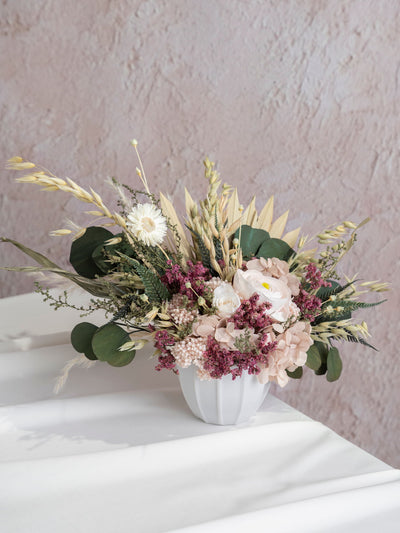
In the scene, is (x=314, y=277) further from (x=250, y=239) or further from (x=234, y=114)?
(x=234, y=114)

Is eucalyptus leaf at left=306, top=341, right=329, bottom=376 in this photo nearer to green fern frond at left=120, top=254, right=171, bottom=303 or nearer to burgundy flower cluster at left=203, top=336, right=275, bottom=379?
burgundy flower cluster at left=203, top=336, right=275, bottom=379

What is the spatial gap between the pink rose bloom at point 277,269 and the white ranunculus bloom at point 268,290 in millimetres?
19

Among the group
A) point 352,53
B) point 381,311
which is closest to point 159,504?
point 381,311

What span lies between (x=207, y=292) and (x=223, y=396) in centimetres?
17

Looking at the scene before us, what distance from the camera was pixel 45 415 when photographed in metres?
0.85

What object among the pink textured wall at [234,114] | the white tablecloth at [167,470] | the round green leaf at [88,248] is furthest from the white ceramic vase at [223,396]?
the pink textured wall at [234,114]

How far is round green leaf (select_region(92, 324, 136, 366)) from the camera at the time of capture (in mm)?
777

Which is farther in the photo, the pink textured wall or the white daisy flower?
the pink textured wall

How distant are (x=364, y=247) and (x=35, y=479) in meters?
1.24

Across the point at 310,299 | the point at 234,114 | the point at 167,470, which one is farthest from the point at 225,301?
the point at 234,114

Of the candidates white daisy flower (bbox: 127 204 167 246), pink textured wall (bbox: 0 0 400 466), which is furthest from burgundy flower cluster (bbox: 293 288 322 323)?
pink textured wall (bbox: 0 0 400 466)

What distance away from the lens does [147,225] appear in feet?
2.48

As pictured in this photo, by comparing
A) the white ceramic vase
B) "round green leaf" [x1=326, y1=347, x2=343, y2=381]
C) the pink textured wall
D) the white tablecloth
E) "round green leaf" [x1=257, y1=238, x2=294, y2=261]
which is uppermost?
the pink textured wall

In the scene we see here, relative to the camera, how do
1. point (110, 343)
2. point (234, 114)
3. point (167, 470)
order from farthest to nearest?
point (234, 114)
point (110, 343)
point (167, 470)
